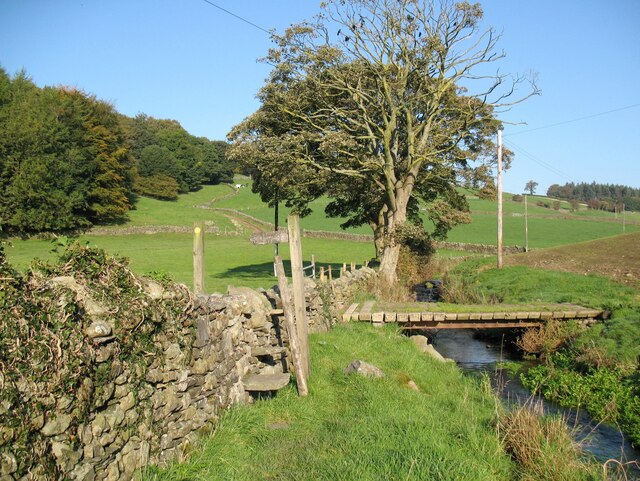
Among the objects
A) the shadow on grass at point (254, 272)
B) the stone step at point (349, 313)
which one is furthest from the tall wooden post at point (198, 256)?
the shadow on grass at point (254, 272)

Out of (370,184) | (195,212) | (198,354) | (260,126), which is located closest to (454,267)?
(370,184)

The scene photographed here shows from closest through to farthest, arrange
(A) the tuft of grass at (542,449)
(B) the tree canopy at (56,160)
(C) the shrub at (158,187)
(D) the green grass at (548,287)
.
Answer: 1. (A) the tuft of grass at (542,449)
2. (D) the green grass at (548,287)
3. (B) the tree canopy at (56,160)
4. (C) the shrub at (158,187)

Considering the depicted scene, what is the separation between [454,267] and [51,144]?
39441 mm

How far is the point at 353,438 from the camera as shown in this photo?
7.24m

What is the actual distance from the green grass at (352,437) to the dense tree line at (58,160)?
120 ft

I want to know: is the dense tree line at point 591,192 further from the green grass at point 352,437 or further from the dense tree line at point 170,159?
the green grass at point 352,437

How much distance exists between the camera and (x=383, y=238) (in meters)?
26.7

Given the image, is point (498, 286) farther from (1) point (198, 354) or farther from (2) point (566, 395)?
(1) point (198, 354)

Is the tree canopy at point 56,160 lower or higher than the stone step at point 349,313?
higher

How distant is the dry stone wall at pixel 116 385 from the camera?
4.06 meters

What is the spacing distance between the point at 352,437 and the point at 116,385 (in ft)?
10.9

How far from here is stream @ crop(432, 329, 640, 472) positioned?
9875 mm

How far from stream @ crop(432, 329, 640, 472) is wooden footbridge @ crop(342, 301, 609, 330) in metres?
0.95

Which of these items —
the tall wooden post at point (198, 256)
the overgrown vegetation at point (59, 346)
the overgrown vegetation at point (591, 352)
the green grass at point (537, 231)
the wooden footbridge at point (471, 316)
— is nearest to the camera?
the overgrown vegetation at point (59, 346)
